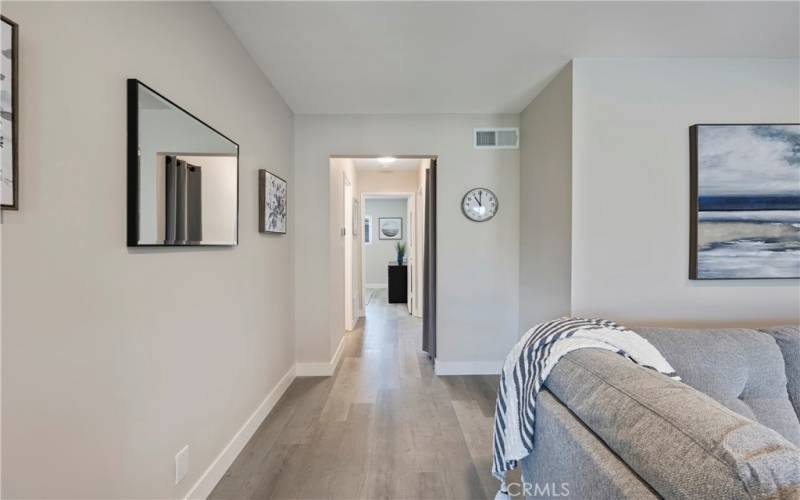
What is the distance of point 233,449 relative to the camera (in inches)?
75.1

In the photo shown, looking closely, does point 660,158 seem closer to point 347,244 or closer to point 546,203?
point 546,203

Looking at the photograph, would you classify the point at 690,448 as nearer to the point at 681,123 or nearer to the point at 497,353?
the point at 681,123

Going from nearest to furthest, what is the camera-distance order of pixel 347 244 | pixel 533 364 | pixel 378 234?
1. pixel 533 364
2. pixel 347 244
3. pixel 378 234

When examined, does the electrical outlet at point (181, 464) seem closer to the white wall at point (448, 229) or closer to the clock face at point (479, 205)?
the white wall at point (448, 229)

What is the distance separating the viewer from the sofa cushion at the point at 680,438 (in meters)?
0.53

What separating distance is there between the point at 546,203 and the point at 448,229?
891 mm

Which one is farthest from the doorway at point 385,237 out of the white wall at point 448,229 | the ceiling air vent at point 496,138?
the ceiling air vent at point 496,138

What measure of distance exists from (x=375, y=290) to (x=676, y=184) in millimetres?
7275

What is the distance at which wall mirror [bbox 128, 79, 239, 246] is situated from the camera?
3.77ft

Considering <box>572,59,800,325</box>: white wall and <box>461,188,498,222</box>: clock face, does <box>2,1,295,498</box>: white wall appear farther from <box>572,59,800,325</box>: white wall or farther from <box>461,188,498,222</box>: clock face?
<box>572,59,800,325</box>: white wall

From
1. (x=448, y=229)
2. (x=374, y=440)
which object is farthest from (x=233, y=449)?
(x=448, y=229)

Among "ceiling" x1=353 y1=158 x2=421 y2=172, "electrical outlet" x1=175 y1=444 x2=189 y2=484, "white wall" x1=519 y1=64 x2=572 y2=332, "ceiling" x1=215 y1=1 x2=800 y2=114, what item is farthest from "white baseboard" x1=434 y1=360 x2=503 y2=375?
"ceiling" x1=353 y1=158 x2=421 y2=172

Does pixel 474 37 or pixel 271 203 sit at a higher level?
pixel 474 37

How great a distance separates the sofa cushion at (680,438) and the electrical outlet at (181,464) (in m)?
1.55
